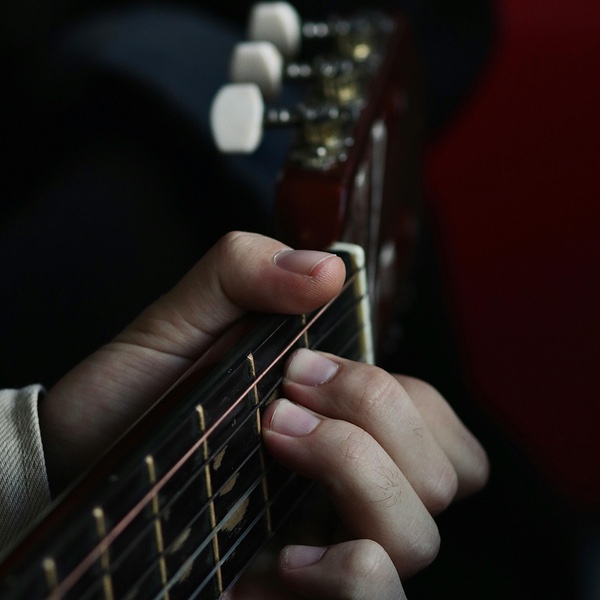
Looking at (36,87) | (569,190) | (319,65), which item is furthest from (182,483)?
(569,190)

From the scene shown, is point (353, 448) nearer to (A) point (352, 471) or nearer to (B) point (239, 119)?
(A) point (352, 471)

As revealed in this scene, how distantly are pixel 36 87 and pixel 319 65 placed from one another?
302 mm

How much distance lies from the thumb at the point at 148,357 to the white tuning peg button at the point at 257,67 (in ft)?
0.75

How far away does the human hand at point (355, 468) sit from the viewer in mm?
381

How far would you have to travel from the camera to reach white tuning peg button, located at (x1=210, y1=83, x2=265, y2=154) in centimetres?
54

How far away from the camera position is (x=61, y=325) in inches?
26.4

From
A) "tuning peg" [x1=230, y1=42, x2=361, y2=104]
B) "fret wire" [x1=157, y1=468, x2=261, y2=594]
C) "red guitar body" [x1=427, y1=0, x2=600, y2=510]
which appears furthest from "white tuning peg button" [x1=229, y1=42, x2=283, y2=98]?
"red guitar body" [x1=427, y1=0, x2=600, y2=510]

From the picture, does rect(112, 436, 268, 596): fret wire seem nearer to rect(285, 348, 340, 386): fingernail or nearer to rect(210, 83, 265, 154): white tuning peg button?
rect(285, 348, 340, 386): fingernail

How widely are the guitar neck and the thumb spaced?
1.5 inches

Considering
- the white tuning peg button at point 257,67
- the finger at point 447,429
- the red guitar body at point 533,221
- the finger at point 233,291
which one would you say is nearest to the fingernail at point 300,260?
the finger at point 233,291

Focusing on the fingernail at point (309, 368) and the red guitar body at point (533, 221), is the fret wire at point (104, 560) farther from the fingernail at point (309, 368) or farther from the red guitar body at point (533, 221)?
the red guitar body at point (533, 221)

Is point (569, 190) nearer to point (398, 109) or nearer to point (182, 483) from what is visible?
point (398, 109)

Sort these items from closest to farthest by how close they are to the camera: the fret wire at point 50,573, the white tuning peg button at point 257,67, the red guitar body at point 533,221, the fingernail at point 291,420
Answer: the fret wire at point 50,573, the fingernail at point 291,420, the white tuning peg button at point 257,67, the red guitar body at point 533,221

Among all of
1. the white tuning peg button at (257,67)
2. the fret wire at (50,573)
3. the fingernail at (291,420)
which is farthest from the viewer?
the white tuning peg button at (257,67)
